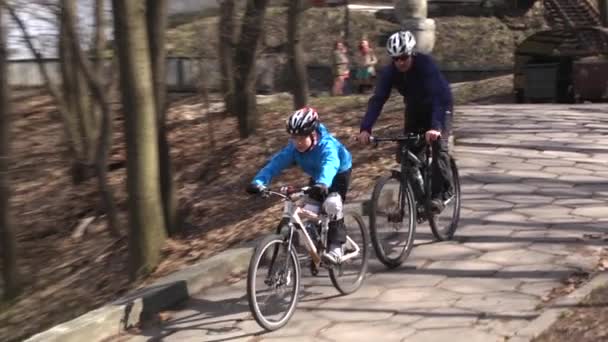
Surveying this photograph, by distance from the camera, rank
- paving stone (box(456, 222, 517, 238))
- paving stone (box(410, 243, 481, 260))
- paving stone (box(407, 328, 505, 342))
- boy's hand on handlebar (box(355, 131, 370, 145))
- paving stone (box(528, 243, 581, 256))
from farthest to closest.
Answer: paving stone (box(456, 222, 517, 238)) < paving stone (box(410, 243, 481, 260)) < paving stone (box(528, 243, 581, 256)) < boy's hand on handlebar (box(355, 131, 370, 145)) < paving stone (box(407, 328, 505, 342))

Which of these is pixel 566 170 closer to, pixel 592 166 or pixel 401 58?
pixel 592 166

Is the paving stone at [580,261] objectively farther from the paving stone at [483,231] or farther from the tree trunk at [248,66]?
the tree trunk at [248,66]

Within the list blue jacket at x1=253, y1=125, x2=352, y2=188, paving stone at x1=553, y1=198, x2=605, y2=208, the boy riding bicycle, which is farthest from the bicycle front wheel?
paving stone at x1=553, y1=198, x2=605, y2=208

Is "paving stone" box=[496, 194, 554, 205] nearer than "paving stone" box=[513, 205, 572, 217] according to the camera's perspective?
No

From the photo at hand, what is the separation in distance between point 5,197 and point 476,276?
5.57 metres

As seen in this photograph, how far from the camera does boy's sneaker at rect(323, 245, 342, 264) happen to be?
6828 millimetres

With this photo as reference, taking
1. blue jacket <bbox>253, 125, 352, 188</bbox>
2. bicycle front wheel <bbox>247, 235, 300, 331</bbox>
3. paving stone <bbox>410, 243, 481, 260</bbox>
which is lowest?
paving stone <bbox>410, 243, 481, 260</bbox>

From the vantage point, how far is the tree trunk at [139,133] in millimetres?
8281

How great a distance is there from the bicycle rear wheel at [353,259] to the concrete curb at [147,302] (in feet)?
3.35

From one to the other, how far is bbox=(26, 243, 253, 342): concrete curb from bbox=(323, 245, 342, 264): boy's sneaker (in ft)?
3.89

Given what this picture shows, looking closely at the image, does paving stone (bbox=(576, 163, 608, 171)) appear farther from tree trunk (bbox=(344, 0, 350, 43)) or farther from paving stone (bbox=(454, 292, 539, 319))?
tree trunk (bbox=(344, 0, 350, 43))

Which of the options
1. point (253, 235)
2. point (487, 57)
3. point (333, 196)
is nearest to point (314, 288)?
point (333, 196)

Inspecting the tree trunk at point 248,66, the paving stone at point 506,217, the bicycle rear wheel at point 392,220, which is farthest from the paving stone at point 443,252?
the tree trunk at point 248,66

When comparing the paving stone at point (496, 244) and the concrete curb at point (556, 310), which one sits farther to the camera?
the paving stone at point (496, 244)
